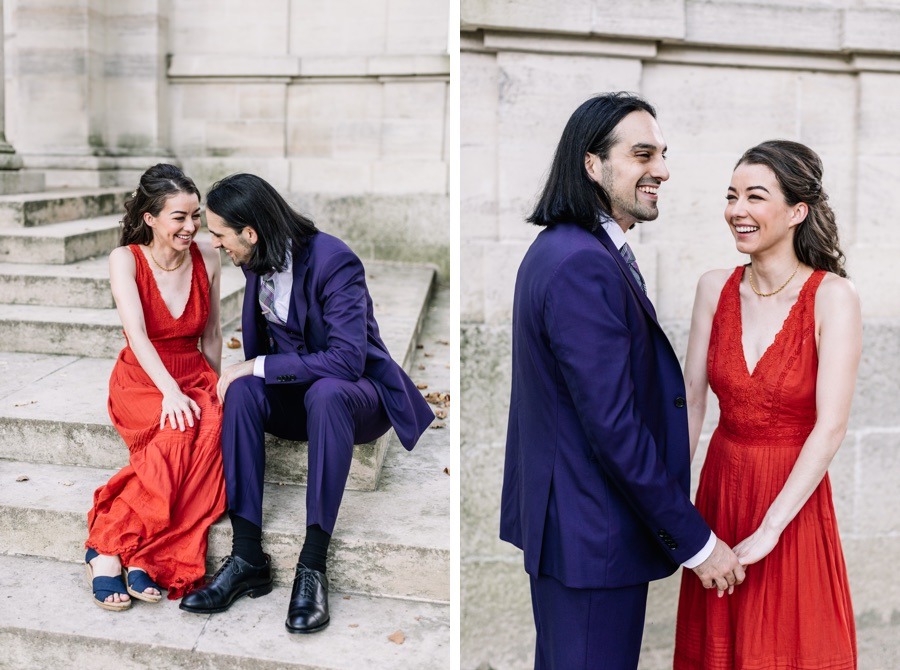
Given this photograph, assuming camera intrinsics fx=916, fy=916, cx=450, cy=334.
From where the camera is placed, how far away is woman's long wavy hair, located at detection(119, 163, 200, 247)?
4027mm

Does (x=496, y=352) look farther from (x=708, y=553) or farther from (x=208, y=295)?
(x=708, y=553)

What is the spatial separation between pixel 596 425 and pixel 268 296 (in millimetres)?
1964

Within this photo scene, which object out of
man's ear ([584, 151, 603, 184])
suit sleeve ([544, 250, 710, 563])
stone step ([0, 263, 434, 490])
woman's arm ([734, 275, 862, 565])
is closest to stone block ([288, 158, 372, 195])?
stone step ([0, 263, 434, 490])

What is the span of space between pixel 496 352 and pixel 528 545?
5.89ft

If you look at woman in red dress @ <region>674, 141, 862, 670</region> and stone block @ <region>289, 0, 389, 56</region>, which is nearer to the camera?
woman in red dress @ <region>674, 141, 862, 670</region>

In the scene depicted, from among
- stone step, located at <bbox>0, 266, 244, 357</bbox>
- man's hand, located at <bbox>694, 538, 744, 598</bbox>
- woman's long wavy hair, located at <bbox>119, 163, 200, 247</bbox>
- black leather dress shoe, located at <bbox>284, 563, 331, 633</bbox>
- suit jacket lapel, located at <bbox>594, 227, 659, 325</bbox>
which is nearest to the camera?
suit jacket lapel, located at <bbox>594, 227, 659, 325</bbox>

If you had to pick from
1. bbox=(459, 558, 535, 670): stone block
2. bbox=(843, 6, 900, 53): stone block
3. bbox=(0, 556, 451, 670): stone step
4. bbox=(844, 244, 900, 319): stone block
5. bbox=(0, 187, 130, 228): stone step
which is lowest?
bbox=(459, 558, 535, 670): stone block

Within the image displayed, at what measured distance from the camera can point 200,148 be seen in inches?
337

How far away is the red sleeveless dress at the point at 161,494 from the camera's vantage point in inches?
145

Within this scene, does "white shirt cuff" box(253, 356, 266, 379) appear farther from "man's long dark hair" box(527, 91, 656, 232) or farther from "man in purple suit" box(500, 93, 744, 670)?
"man's long dark hair" box(527, 91, 656, 232)

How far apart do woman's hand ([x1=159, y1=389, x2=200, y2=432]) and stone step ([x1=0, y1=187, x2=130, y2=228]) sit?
11.7ft

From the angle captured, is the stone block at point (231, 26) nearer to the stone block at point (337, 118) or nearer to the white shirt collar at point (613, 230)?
the stone block at point (337, 118)

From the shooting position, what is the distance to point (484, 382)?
4379mm

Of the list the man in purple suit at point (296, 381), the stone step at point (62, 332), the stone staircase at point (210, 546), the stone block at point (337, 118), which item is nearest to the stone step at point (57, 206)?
the stone staircase at point (210, 546)
